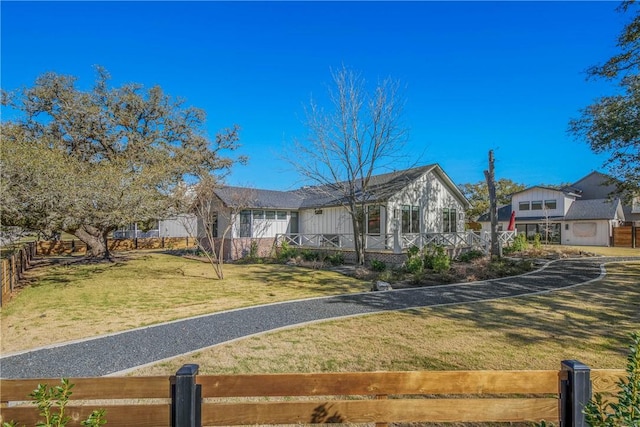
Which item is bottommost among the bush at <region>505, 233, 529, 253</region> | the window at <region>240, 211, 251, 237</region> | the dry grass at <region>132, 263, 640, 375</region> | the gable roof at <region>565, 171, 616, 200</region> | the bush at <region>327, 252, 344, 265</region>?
the dry grass at <region>132, 263, 640, 375</region>

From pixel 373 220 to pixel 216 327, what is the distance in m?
13.0

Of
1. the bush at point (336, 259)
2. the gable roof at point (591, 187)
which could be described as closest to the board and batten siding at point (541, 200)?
the gable roof at point (591, 187)

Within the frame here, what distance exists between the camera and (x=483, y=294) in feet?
31.1

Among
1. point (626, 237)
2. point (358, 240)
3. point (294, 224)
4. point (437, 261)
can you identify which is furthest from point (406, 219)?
point (626, 237)

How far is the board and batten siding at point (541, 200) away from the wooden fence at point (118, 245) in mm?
31881

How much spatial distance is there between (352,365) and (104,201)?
36.7 ft

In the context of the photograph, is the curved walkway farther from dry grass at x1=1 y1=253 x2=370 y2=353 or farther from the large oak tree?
the large oak tree

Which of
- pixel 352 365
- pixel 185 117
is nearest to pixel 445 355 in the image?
pixel 352 365

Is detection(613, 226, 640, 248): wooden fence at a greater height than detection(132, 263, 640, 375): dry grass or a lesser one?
greater

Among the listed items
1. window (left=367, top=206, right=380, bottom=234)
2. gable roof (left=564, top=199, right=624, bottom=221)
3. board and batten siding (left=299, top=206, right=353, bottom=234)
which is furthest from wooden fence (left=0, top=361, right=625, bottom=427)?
gable roof (left=564, top=199, right=624, bottom=221)

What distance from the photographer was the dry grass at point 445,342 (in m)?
4.88

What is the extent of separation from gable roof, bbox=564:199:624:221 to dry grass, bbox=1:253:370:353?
1117 inches

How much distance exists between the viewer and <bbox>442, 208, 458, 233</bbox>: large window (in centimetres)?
2044

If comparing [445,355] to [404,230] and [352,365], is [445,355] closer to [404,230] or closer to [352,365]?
[352,365]
